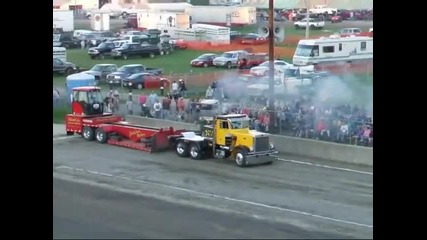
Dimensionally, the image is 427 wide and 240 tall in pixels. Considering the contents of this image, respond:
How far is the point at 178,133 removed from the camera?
8.96 metres

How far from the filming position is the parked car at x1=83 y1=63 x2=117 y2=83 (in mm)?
10320

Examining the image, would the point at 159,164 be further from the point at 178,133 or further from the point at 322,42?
the point at 322,42

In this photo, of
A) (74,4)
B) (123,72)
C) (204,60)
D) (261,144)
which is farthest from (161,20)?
(261,144)

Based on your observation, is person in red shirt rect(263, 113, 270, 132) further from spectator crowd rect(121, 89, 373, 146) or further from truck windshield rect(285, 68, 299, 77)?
truck windshield rect(285, 68, 299, 77)

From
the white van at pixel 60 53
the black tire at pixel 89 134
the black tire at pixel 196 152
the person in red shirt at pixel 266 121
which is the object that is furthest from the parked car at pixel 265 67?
the white van at pixel 60 53

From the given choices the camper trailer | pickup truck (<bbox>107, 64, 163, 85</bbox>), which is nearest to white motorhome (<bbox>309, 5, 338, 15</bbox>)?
the camper trailer

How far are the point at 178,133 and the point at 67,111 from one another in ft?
6.78

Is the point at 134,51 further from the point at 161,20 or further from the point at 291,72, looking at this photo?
the point at 291,72

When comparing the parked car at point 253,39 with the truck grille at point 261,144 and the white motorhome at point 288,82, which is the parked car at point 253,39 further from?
the truck grille at point 261,144

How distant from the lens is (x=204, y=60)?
34.6 ft

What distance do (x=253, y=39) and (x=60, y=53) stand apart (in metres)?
2.78

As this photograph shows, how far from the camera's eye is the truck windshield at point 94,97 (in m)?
9.85

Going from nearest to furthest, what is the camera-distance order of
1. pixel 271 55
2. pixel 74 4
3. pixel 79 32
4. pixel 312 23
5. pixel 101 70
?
pixel 74 4
pixel 312 23
pixel 79 32
pixel 271 55
pixel 101 70

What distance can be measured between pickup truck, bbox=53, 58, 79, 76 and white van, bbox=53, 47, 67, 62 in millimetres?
58
